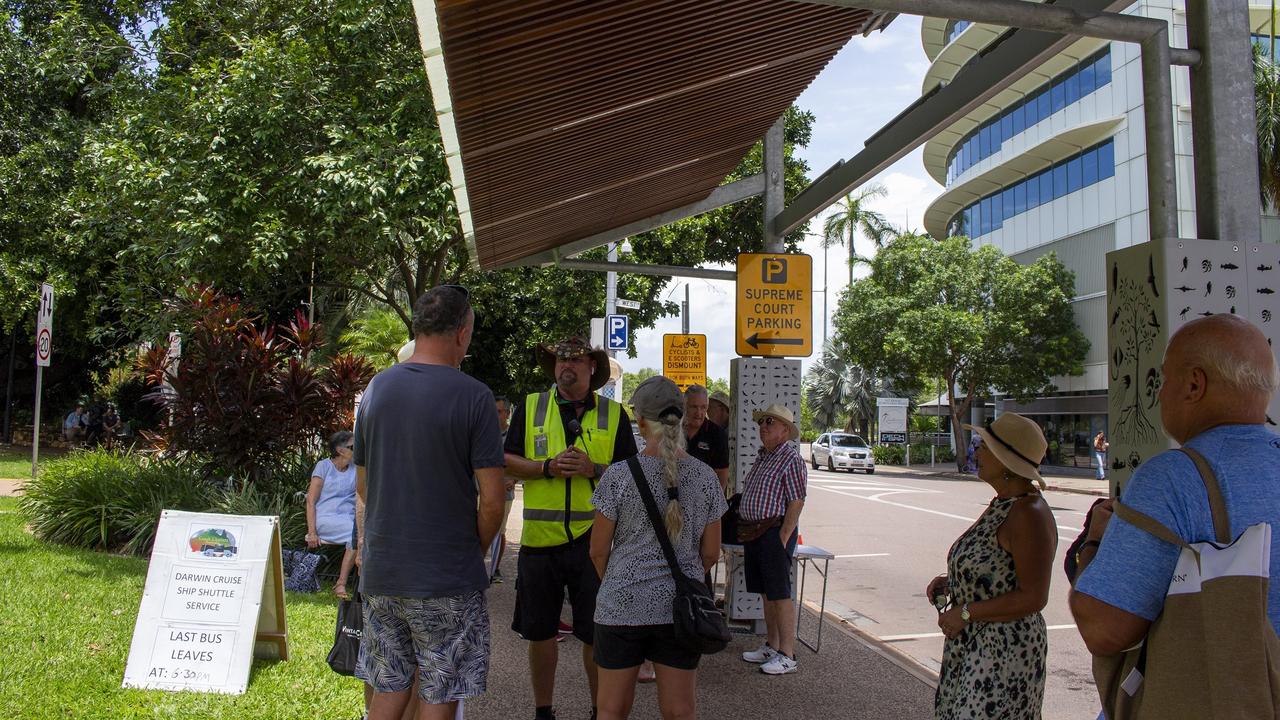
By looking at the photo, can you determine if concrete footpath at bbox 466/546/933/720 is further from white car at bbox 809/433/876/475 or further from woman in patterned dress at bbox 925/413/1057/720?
white car at bbox 809/433/876/475

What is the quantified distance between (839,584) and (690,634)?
8176 millimetres

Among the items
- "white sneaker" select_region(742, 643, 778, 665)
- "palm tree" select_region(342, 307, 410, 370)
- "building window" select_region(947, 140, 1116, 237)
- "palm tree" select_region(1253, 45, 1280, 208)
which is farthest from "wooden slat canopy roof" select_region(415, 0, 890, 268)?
"building window" select_region(947, 140, 1116, 237)

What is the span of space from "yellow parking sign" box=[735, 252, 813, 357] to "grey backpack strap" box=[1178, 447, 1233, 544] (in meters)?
5.51

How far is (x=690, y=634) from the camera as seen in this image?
11.6 ft

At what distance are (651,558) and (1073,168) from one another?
40.9 m

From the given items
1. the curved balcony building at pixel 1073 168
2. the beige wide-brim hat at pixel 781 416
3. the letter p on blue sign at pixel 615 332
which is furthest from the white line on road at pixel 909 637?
the curved balcony building at pixel 1073 168

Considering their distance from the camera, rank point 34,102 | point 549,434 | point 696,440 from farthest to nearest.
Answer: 1. point 34,102
2. point 696,440
3. point 549,434

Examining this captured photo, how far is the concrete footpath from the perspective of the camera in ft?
18.3

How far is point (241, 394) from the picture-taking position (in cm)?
1032

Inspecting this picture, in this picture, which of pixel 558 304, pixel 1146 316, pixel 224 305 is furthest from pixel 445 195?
pixel 558 304

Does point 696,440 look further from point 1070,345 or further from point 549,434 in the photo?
point 1070,345

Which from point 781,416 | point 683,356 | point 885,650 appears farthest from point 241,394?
point 683,356

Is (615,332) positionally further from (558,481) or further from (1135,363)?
(1135,363)

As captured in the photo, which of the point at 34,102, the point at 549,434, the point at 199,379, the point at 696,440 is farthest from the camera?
the point at 34,102
